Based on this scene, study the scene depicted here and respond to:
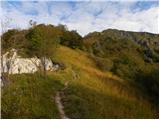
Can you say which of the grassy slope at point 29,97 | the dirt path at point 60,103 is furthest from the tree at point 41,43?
the dirt path at point 60,103

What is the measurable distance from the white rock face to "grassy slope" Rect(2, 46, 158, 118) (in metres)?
0.14

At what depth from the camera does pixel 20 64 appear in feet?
23.2

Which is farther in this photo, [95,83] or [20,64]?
[20,64]

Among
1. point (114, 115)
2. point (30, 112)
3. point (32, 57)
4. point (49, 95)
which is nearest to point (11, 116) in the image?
point (30, 112)

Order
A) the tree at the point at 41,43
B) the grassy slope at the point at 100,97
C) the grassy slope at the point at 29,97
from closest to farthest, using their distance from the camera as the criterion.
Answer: the grassy slope at the point at 29,97
the grassy slope at the point at 100,97
the tree at the point at 41,43

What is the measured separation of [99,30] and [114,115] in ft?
4.82

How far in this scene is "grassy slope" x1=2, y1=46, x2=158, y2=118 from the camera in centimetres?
588

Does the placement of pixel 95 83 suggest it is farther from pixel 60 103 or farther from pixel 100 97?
pixel 60 103

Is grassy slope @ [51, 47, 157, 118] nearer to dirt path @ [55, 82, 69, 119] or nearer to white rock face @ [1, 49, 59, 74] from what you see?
dirt path @ [55, 82, 69, 119]

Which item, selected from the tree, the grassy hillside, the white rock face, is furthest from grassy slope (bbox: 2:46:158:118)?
the tree

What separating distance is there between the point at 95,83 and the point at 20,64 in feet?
3.50

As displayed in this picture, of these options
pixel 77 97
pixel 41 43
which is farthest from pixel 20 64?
pixel 77 97

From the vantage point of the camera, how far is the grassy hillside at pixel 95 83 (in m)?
5.95

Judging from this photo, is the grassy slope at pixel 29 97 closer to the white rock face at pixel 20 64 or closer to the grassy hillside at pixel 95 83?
the grassy hillside at pixel 95 83
